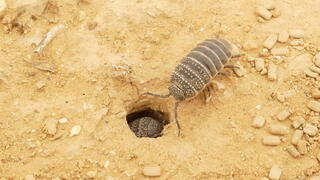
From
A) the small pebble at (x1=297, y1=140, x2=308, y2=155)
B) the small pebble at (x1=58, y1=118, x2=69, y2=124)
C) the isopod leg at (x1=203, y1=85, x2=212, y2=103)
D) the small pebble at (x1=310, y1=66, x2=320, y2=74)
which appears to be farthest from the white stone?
the small pebble at (x1=310, y1=66, x2=320, y2=74)

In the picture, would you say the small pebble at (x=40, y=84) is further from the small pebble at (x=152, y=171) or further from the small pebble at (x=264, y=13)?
the small pebble at (x=264, y=13)

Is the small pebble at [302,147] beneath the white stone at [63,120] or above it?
above

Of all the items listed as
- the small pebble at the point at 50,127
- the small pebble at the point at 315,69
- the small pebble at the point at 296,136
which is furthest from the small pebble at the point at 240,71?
the small pebble at the point at 50,127

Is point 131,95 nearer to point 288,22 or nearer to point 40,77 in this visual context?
point 40,77

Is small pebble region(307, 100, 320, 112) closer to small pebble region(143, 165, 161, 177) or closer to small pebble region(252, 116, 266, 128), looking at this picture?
small pebble region(252, 116, 266, 128)

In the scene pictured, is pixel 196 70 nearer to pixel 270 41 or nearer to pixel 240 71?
pixel 240 71

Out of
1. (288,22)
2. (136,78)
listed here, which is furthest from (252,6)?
(136,78)

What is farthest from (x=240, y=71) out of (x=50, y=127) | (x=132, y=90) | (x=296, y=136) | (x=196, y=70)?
(x=50, y=127)
